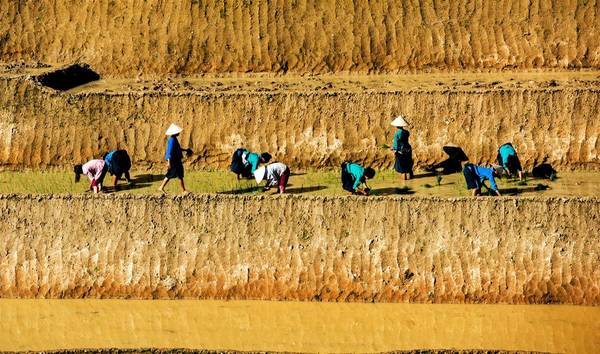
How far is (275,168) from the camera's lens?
17.6m

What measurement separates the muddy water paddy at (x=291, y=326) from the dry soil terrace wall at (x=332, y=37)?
6.16m

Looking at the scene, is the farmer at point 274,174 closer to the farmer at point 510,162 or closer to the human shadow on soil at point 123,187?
the human shadow on soil at point 123,187

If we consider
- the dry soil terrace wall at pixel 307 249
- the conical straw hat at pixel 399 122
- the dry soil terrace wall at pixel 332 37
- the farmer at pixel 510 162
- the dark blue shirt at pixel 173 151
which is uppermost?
the dry soil terrace wall at pixel 332 37

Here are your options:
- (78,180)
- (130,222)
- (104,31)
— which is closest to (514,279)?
(130,222)

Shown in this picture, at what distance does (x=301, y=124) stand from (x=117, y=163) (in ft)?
9.93

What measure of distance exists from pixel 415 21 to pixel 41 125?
6.50 metres

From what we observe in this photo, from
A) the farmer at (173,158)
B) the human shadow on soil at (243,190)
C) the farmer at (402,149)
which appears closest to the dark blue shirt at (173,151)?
the farmer at (173,158)

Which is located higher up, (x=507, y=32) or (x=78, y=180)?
(x=507, y=32)

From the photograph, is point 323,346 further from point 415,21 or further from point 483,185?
point 415,21

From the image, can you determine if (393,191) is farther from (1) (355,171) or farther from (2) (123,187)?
(2) (123,187)

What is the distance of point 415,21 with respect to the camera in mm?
21781

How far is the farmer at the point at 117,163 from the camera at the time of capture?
18125 millimetres

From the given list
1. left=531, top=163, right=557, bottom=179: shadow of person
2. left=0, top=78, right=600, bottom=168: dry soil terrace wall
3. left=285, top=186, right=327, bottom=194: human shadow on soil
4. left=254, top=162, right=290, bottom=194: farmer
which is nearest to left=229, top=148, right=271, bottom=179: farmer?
left=285, top=186, right=327, bottom=194: human shadow on soil

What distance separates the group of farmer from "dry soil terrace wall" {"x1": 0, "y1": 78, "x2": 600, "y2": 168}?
26.7 inches
